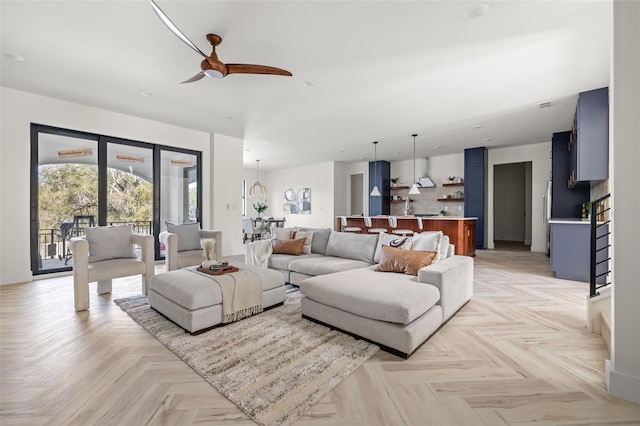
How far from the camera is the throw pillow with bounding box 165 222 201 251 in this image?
440cm

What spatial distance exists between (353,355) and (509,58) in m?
3.49

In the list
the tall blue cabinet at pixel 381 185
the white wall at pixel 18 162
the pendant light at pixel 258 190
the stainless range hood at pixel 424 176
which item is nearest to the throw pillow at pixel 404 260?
the white wall at pixel 18 162

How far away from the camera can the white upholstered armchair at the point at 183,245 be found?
4047mm

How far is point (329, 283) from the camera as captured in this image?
261 cm

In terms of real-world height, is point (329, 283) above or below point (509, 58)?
below

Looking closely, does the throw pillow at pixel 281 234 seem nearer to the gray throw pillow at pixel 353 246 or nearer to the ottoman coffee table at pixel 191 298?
the gray throw pillow at pixel 353 246

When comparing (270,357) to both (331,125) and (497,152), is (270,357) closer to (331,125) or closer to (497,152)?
(331,125)

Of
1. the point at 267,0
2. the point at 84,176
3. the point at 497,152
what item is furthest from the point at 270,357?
the point at 497,152

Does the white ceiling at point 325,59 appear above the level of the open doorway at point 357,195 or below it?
above

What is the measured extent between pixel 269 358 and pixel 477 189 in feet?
24.4

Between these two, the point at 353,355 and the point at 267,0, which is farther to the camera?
the point at 267,0

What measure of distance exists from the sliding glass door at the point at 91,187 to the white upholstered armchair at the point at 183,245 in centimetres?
168

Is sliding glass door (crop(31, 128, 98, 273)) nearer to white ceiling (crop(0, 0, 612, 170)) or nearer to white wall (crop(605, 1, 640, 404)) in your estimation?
white ceiling (crop(0, 0, 612, 170))

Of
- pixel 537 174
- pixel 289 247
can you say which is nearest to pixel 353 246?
pixel 289 247
